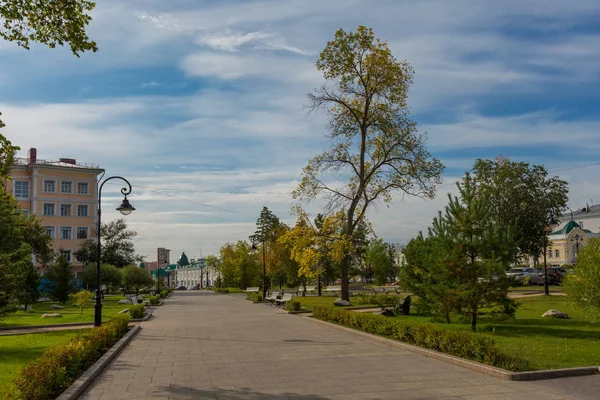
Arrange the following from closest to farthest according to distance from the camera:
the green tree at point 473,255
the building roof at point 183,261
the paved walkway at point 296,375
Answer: the paved walkway at point 296,375
the green tree at point 473,255
the building roof at point 183,261

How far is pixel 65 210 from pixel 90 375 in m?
66.0

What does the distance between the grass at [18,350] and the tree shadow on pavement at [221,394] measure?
223cm

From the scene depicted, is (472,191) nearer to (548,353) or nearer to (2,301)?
(548,353)

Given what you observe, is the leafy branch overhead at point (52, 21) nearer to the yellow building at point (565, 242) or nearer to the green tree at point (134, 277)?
the green tree at point (134, 277)

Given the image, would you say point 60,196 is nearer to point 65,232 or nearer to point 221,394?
point 65,232

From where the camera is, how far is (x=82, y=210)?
233 ft

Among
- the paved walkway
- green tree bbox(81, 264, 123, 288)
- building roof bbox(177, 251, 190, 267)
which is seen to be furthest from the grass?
building roof bbox(177, 251, 190, 267)

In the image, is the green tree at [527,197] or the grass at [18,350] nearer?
the grass at [18,350]

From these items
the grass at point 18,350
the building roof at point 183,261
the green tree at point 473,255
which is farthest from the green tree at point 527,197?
the building roof at point 183,261

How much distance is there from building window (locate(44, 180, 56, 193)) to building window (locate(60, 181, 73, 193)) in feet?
3.15

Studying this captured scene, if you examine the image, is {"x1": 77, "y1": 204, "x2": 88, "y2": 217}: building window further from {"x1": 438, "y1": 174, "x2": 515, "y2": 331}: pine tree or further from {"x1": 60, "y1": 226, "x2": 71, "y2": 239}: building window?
{"x1": 438, "y1": 174, "x2": 515, "y2": 331}: pine tree

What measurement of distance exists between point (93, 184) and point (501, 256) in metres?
67.1

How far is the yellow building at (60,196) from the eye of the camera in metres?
67.4

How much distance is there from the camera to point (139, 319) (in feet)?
77.0
